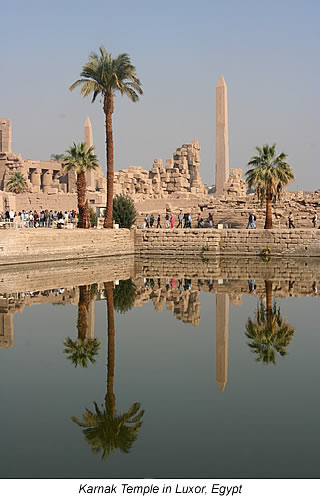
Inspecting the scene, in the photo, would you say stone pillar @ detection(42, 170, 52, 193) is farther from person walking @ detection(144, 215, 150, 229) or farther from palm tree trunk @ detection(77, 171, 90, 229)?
palm tree trunk @ detection(77, 171, 90, 229)

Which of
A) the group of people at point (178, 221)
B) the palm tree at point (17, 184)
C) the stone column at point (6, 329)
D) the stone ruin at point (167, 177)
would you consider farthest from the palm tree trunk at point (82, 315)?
the palm tree at point (17, 184)

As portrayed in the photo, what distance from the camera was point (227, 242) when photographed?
2739cm

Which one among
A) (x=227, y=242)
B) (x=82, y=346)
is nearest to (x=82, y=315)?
(x=82, y=346)

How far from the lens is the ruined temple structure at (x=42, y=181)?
42031 mm

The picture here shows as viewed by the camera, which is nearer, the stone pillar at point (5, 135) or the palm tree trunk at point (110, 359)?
the palm tree trunk at point (110, 359)

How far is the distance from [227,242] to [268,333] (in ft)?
53.9

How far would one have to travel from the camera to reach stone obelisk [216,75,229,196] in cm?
3775

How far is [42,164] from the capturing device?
166ft

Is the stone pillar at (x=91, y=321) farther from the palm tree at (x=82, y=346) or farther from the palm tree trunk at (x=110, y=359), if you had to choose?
the palm tree trunk at (x=110, y=359)

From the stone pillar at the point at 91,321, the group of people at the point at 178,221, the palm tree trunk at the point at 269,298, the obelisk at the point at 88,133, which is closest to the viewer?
the stone pillar at the point at 91,321

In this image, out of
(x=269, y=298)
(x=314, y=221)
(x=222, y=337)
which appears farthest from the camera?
(x=314, y=221)

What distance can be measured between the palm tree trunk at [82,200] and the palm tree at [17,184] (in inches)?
770

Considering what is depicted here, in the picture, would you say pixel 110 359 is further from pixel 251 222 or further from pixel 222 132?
pixel 222 132

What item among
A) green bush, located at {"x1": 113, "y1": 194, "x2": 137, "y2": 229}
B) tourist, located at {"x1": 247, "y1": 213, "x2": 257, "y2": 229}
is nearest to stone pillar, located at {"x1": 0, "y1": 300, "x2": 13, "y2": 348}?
green bush, located at {"x1": 113, "y1": 194, "x2": 137, "y2": 229}
